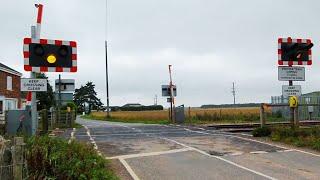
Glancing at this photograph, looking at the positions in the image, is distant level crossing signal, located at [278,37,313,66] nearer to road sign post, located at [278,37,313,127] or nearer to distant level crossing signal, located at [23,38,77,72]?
road sign post, located at [278,37,313,127]

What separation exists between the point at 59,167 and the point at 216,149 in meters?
7.53

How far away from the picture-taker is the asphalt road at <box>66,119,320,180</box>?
36.7 feet

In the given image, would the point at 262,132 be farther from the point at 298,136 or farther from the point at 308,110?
the point at 308,110

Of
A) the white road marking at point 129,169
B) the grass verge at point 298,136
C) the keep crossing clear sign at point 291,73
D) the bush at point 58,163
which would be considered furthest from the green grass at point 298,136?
the bush at point 58,163

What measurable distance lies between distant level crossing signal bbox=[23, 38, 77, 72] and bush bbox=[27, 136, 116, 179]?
1.68 meters

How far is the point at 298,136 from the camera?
17531 mm

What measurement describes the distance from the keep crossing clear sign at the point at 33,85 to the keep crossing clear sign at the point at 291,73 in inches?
339

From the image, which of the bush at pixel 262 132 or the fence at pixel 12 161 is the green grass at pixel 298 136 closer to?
the bush at pixel 262 132

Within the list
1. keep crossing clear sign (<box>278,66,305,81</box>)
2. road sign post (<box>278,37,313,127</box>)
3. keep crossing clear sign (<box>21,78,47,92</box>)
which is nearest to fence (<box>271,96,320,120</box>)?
keep crossing clear sign (<box>278,66,305,81</box>)

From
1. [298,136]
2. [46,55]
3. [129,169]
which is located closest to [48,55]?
[46,55]

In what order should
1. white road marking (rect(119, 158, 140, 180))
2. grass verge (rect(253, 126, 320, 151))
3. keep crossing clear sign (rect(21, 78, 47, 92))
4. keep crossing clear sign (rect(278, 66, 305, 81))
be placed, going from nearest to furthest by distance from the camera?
white road marking (rect(119, 158, 140, 180)) < keep crossing clear sign (rect(21, 78, 47, 92)) < grass verge (rect(253, 126, 320, 151)) < keep crossing clear sign (rect(278, 66, 305, 81))

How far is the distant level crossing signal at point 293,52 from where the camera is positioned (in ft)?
55.3

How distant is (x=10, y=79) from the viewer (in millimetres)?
49750

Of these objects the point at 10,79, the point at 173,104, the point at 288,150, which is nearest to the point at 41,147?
the point at 288,150
